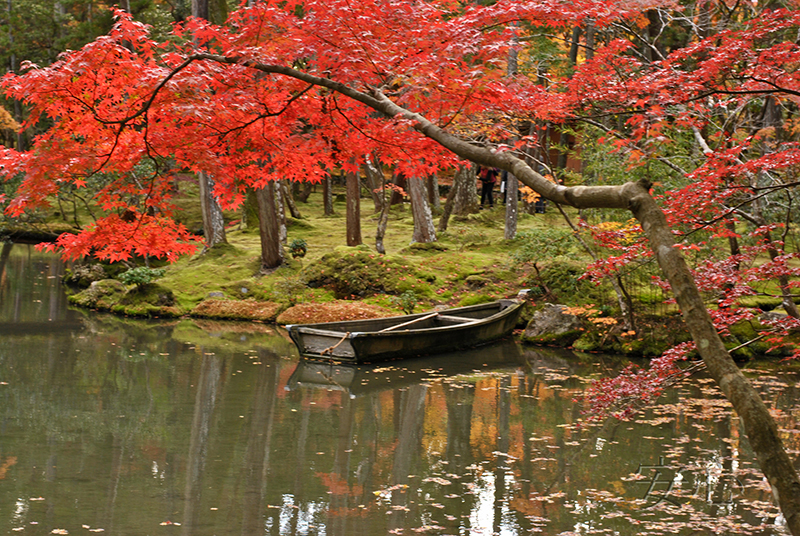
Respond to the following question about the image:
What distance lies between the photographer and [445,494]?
567 centimetres

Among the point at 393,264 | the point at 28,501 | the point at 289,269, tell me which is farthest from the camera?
the point at 289,269

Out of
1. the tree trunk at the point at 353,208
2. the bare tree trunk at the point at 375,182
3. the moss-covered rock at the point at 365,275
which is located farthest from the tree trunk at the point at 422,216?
the bare tree trunk at the point at 375,182

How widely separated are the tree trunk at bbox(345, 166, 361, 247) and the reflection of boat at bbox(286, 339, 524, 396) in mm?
6192

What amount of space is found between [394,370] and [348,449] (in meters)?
3.95

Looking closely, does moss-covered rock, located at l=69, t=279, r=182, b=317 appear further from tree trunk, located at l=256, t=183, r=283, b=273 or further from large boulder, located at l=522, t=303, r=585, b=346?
large boulder, located at l=522, t=303, r=585, b=346

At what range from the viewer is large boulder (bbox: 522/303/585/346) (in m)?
13.3

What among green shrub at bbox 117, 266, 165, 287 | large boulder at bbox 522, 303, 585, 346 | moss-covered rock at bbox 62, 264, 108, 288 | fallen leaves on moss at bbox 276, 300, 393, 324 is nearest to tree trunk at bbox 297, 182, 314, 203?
moss-covered rock at bbox 62, 264, 108, 288

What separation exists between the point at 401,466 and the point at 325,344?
16.4 feet

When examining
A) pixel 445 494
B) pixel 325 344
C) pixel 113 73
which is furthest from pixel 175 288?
pixel 445 494

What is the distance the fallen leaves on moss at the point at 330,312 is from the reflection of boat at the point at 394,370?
2.29m

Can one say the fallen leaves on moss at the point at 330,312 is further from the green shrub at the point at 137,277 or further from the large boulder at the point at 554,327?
the green shrub at the point at 137,277

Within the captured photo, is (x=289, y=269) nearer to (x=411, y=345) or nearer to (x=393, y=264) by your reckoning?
(x=393, y=264)

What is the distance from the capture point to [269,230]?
16.6 metres

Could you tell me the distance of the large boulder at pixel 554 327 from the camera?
1328 centimetres
